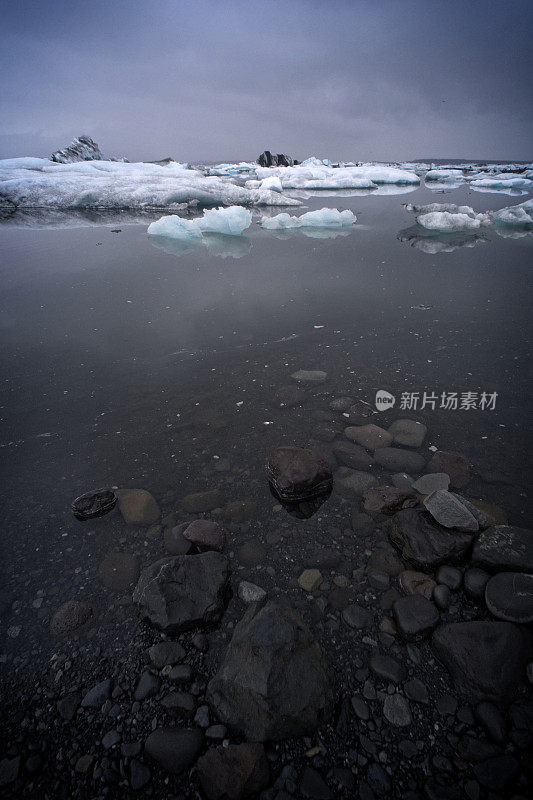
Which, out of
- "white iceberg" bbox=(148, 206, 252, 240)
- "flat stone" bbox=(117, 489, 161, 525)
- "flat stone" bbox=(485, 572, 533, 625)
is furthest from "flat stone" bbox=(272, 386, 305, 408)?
"white iceberg" bbox=(148, 206, 252, 240)

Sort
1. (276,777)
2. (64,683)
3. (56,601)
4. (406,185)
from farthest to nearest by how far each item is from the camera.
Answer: (406,185), (56,601), (64,683), (276,777)

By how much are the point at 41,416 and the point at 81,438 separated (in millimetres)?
652

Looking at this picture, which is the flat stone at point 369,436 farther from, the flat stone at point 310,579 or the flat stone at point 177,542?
the flat stone at point 177,542

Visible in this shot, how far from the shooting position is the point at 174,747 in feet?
4.44

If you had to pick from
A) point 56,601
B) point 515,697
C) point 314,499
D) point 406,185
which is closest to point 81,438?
point 56,601

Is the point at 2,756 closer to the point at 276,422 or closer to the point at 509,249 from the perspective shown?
the point at 276,422

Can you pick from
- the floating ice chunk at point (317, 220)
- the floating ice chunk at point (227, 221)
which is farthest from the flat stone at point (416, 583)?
the floating ice chunk at point (317, 220)

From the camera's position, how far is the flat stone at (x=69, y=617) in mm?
1812

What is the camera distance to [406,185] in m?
28.5

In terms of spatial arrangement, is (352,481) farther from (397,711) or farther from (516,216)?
(516,216)

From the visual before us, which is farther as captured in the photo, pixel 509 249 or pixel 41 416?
pixel 509 249

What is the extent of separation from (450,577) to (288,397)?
6.83 feet

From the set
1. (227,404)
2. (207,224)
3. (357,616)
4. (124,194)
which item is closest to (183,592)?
(357,616)

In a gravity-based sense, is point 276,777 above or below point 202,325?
below
